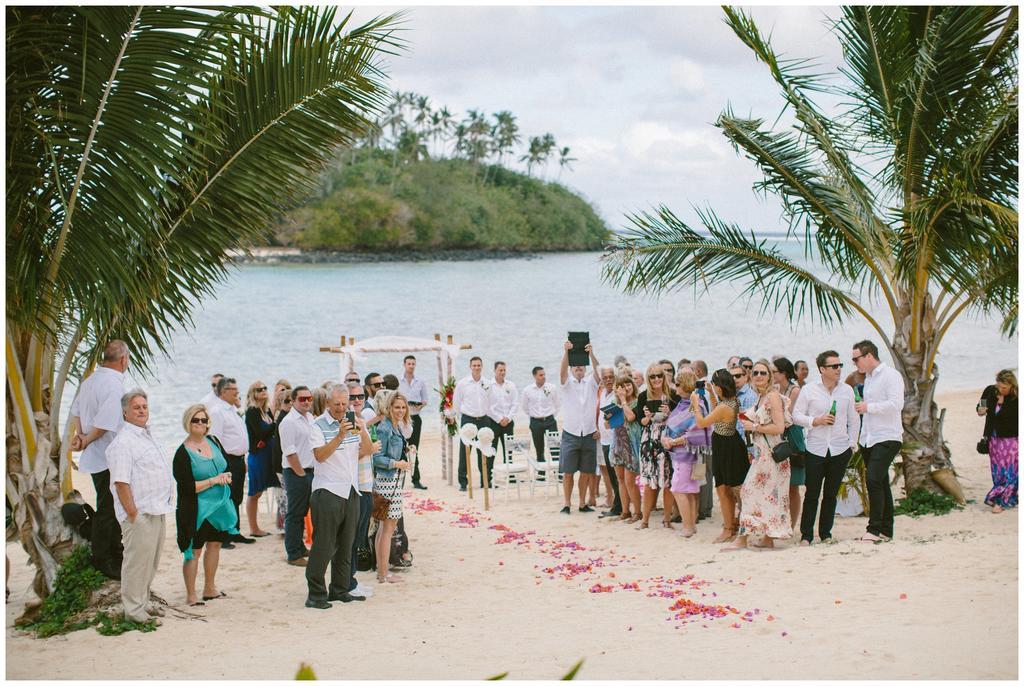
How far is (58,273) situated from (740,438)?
246 inches

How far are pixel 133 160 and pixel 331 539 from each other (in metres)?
3.27

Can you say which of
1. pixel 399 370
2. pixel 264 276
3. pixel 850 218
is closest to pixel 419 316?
pixel 399 370

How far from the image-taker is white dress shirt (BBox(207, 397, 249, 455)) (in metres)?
9.93

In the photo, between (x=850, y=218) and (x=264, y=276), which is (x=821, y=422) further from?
(x=264, y=276)

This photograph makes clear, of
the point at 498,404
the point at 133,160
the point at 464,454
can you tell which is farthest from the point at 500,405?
the point at 133,160

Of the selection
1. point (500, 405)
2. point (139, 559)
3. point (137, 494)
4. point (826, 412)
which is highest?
point (826, 412)

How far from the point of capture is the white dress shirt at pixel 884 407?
9008mm

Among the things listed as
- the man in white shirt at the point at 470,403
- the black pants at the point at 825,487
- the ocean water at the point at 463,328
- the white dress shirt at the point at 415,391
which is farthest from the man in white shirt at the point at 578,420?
the ocean water at the point at 463,328

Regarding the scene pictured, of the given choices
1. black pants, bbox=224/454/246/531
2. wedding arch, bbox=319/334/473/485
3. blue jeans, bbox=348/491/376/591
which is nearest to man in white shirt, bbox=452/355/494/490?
wedding arch, bbox=319/334/473/485

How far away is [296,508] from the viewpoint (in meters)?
9.20

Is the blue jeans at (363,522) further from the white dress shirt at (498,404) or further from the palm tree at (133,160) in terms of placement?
the white dress shirt at (498,404)

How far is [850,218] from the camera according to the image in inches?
412

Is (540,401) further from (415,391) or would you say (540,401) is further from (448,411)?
(415,391)

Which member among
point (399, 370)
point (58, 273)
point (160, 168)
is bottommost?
point (399, 370)
